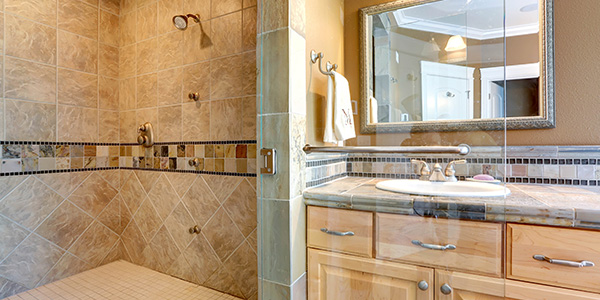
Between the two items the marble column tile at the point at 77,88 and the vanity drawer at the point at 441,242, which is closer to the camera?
the vanity drawer at the point at 441,242

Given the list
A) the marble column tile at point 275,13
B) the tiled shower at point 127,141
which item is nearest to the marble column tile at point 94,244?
the tiled shower at point 127,141

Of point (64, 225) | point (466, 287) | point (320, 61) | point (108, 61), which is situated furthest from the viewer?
point (108, 61)

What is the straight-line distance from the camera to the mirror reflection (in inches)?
38.3

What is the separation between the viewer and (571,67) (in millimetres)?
1278

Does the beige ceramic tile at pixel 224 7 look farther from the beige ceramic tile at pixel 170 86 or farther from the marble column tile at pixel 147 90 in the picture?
the marble column tile at pixel 147 90

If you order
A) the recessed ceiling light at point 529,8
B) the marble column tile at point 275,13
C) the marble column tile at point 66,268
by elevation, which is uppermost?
the recessed ceiling light at point 529,8

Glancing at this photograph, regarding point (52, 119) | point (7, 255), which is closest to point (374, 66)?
point (52, 119)

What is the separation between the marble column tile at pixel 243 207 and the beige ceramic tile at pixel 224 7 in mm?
1083

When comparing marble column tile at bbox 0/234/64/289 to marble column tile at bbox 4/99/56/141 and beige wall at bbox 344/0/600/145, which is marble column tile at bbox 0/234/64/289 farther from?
A: beige wall at bbox 344/0/600/145

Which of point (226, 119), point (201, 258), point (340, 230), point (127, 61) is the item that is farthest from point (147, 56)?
point (340, 230)

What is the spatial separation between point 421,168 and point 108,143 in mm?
2295

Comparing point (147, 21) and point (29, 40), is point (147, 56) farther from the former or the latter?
point (29, 40)

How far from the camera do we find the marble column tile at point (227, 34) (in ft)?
5.60

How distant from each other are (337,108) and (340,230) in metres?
0.52
